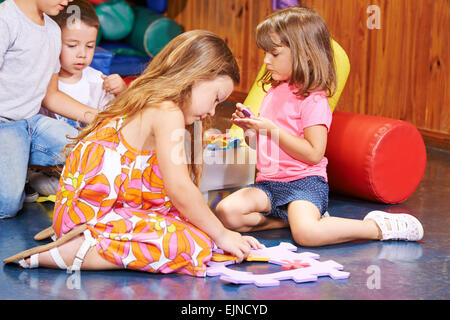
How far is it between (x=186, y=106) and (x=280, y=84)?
1.70 feet

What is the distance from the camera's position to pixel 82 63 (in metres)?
2.56

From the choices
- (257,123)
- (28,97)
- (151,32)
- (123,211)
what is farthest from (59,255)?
(151,32)

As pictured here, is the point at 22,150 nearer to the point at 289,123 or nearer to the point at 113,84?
the point at 113,84

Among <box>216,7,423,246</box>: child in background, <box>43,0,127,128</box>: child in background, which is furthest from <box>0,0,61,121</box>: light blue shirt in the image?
<box>216,7,423,246</box>: child in background

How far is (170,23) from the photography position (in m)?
4.73

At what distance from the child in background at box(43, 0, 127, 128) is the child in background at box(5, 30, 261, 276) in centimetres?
74

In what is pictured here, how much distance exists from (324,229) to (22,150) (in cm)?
103

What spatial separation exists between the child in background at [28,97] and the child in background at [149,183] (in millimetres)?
519

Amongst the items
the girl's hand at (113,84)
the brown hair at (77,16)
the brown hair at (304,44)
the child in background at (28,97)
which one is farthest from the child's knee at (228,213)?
the brown hair at (77,16)

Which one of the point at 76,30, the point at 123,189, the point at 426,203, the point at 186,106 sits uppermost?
the point at 76,30

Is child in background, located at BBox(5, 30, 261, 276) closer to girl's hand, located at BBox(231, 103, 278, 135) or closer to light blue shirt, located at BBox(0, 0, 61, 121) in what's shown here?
girl's hand, located at BBox(231, 103, 278, 135)

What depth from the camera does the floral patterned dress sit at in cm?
172
